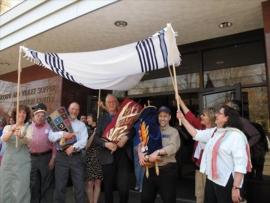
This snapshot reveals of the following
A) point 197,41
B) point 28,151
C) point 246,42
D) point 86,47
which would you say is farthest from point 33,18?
point 246,42

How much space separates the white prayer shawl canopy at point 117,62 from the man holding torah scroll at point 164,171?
0.72 m

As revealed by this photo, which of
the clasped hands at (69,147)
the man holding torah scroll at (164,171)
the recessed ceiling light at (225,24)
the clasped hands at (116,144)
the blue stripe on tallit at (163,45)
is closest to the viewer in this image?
the man holding torah scroll at (164,171)

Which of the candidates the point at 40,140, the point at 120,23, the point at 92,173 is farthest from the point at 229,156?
the point at 120,23

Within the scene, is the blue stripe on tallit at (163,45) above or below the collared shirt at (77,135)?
above

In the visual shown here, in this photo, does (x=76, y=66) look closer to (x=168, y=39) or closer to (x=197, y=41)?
(x=168, y=39)

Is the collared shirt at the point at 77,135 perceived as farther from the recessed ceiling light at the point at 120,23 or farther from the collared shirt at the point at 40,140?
the recessed ceiling light at the point at 120,23

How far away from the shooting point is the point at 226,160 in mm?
3414

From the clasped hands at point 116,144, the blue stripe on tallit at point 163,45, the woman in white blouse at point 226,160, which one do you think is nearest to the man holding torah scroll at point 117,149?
the clasped hands at point 116,144

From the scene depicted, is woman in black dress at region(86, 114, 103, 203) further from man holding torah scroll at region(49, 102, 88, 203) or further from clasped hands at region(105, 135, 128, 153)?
clasped hands at region(105, 135, 128, 153)

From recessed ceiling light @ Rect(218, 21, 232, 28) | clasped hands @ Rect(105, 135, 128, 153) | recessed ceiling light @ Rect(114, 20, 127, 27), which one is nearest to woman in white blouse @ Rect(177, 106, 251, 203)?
clasped hands @ Rect(105, 135, 128, 153)

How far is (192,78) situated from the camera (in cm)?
705

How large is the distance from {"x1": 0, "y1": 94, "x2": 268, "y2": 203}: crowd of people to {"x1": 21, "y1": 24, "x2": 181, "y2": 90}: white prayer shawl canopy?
1.47ft

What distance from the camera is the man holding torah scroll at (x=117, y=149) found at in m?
4.64

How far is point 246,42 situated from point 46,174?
469cm
